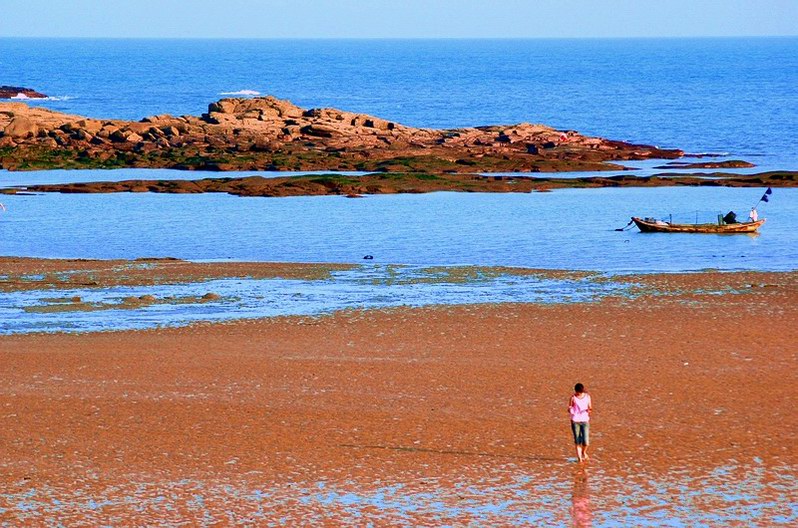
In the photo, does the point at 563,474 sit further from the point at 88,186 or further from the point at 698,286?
the point at 88,186

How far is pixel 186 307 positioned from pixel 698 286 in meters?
13.7

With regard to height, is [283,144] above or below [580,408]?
above

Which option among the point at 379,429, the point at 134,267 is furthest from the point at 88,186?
the point at 379,429

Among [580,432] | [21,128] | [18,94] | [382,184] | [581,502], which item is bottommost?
[581,502]

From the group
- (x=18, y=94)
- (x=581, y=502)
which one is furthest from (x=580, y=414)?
(x=18, y=94)

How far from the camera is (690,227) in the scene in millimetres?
48719

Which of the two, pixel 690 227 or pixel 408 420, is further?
pixel 690 227

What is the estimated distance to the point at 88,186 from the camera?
62625mm

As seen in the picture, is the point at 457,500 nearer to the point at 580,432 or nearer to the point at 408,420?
the point at 580,432

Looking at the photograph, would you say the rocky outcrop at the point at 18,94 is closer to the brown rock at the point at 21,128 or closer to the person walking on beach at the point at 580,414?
the brown rock at the point at 21,128

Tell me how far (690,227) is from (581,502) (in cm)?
3365

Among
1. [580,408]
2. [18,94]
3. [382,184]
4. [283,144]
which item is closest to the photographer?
[580,408]

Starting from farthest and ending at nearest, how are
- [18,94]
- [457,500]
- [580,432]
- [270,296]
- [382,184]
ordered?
[18,94], [382,184], [270,296], [580,432], [457,500]

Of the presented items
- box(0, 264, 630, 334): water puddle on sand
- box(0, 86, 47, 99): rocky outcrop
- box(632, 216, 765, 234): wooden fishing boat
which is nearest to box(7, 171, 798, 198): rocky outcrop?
box(632, 216, 765, 234): wooden fishing boat
